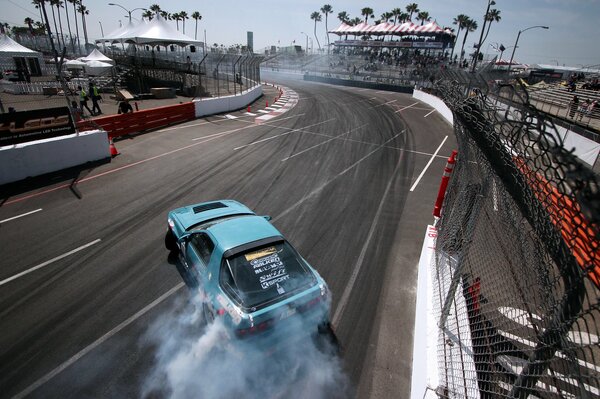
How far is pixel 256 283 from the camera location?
4.46m

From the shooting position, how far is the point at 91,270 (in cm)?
650

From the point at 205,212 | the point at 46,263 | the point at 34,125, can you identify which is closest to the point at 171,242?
the point at 205,212

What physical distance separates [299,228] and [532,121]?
21.6 ft

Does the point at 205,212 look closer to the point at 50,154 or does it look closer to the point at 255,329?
the point at 255,329

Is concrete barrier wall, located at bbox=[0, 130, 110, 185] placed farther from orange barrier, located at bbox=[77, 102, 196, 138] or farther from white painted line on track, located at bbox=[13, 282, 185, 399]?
white painted line on track, located at bbox=[13, 282, 185, 399]

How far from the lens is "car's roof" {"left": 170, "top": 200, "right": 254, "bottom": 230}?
6198 mm

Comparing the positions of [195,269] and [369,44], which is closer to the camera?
[195,269]

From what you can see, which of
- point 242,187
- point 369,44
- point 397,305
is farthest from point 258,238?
point 369,44

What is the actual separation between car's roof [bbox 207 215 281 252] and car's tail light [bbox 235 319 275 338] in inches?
46.6

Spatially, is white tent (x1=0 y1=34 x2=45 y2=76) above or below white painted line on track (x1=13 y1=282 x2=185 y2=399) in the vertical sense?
above

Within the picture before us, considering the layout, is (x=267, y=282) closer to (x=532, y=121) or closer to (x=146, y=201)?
(x=532, y=121)

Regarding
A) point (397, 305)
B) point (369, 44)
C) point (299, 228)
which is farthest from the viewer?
point (369, 44)

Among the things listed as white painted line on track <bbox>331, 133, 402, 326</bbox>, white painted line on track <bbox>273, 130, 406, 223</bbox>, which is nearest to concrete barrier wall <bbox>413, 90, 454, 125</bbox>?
white painted line on track <bbox>273, 130, 406, 223</bbox>

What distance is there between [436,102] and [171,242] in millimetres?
31193
